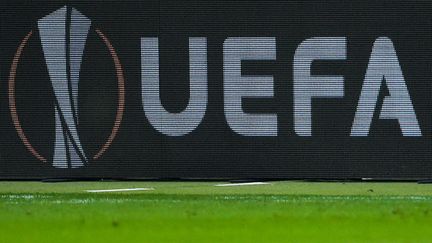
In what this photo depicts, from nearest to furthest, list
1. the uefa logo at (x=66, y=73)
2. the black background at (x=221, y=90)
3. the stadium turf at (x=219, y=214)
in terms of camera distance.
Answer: the stadium turf at (x=219, y=214), the black background at (x=221, y=90), the uefa logo at (x=66, y=73)

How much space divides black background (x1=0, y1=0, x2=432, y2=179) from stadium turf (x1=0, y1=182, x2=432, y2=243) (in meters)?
0.80

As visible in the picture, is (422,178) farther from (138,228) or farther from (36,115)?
(138,228)

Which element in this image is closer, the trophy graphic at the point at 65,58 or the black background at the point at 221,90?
the black background at the point at 221,90

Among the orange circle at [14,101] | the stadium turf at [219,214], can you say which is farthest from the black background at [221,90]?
the stadium turf at [219,214]

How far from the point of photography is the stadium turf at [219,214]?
10000 millimetres

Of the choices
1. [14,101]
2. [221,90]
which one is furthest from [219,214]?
[14,101]

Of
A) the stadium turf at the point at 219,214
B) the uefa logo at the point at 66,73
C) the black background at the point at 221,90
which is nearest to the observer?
the stadium turf at the point at 219,214

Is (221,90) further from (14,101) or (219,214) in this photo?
(219,214)

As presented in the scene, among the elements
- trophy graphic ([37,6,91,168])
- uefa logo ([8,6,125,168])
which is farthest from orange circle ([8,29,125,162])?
trophy graphic ([37,6,91,168])

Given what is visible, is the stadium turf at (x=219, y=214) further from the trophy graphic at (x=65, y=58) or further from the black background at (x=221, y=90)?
the trophy graphic at (x=65, y=58)

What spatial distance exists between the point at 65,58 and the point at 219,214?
19.7 feet

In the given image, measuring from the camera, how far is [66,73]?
17344 millimetres

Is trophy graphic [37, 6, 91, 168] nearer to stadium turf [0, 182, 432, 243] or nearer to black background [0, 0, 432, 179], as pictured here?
black background [0, 0, 432, 179]

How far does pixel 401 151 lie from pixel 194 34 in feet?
10.8
